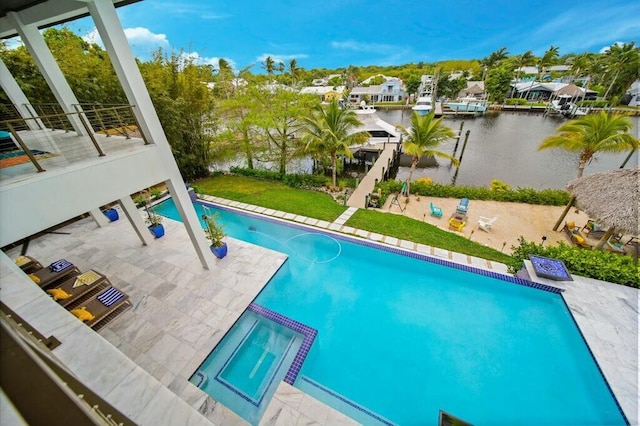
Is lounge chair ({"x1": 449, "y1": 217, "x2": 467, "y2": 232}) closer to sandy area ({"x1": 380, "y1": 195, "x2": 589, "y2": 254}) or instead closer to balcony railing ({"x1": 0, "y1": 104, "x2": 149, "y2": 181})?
sandy area ({"x1": 380, "y1": 195, "x2": 589, "y2": 254})

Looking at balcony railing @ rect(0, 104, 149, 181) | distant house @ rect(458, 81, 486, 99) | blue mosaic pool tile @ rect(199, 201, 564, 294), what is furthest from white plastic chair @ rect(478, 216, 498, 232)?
distant house @ rect(458, 81, 486, 99)

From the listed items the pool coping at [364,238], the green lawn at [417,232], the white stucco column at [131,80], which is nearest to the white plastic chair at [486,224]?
the green lawn at [417,232]

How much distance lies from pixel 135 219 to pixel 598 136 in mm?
18319

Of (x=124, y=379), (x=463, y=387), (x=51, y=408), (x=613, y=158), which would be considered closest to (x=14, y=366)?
(x=51, y=408)

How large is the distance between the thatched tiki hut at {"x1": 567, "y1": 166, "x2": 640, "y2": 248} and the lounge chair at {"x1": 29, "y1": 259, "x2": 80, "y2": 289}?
15.4 metres

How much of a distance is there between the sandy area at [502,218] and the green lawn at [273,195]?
3018mm

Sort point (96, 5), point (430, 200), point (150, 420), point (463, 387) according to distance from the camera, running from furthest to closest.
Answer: point (430, 200) → point (463, 387) → point (96, 5) → point (150, 420)

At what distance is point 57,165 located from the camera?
4.05 metres

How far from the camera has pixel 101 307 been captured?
5.48 m

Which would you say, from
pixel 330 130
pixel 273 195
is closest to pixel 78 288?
pixel 273 195

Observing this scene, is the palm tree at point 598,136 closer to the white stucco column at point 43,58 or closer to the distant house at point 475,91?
the white stucco column at point 43,58

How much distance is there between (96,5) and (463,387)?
9586mm

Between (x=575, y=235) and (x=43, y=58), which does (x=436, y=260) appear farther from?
(x=43, y=58)

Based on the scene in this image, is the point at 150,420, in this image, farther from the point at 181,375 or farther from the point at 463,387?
the point at 463,387
